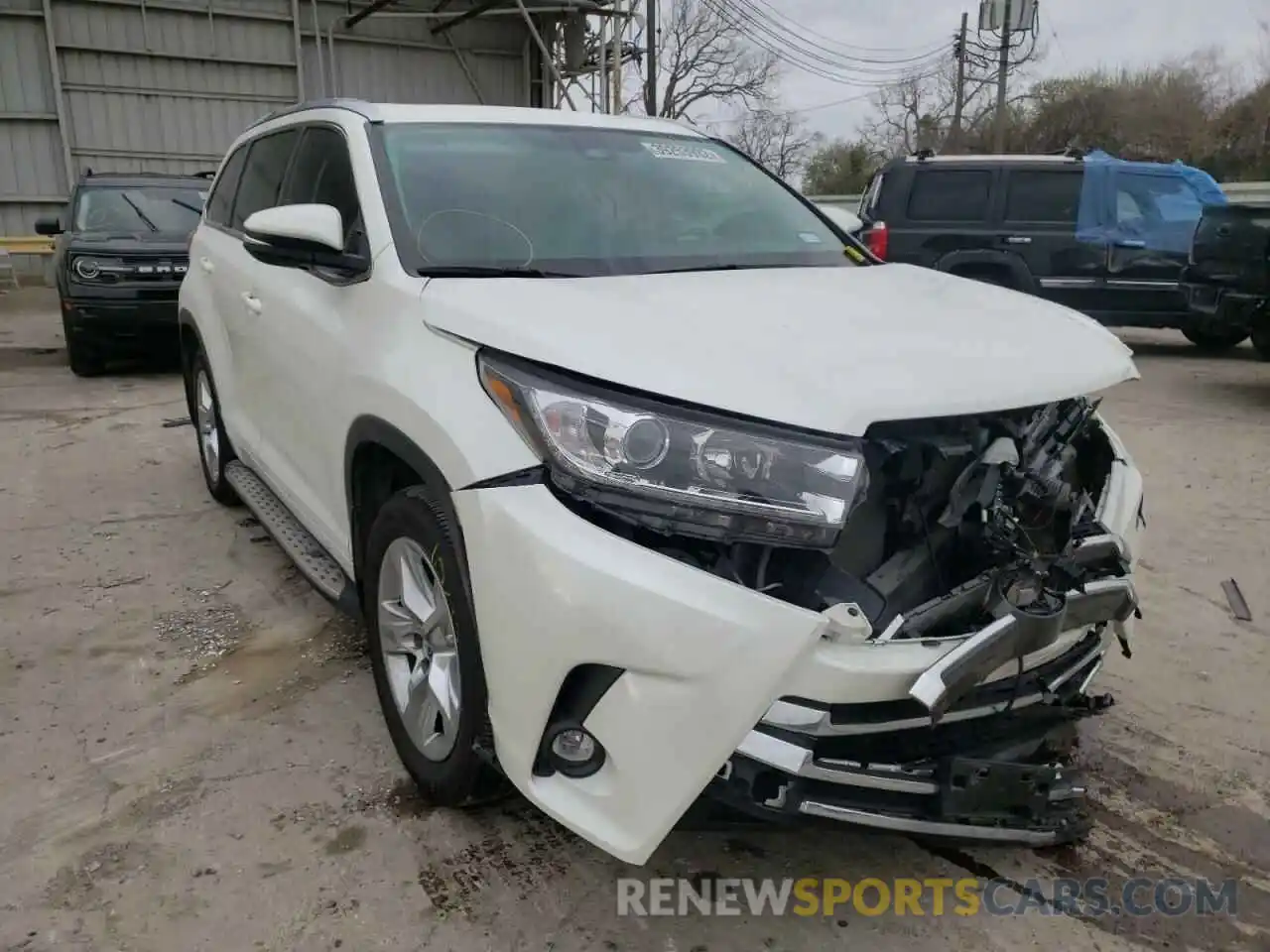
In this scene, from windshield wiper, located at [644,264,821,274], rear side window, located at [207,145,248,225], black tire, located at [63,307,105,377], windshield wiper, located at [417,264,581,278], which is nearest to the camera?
windshield wiper, located at [417,264,581,278]

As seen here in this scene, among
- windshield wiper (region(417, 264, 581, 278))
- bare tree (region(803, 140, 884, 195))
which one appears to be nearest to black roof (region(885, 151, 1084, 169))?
Answer: windshield wiper (region(417, 264, 581, 278))

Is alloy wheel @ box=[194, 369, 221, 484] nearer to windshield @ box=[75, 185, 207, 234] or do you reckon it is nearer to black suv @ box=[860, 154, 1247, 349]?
windshield @ box=[75, 185, 207, 234]

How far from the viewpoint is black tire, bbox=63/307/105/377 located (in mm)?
8969

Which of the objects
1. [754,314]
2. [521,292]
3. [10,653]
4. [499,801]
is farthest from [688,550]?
[10,653]

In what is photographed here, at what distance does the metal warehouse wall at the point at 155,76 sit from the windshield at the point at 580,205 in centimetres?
1657

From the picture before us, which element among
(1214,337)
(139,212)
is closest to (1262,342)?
(1214,337)

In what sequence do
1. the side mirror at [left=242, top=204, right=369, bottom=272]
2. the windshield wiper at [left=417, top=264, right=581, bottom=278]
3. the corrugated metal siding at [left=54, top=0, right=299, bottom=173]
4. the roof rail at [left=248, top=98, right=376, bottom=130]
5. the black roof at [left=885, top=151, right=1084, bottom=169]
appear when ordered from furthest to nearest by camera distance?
the corrugated metal siding at [left=54, top=0, right=299, bottom=173] < the black roof at [left=885, top=151, right=1084, bottom=169] < the roof rail at [left=248, top=98, right=376, bottom=130] < the side mirror at [left=242, top=204, right=369, bottom=272] < the windshield wiper at [left=417, top=264, right=581, bottom=278]

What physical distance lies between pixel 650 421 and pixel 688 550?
26 centimetres

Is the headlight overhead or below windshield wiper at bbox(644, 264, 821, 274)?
below

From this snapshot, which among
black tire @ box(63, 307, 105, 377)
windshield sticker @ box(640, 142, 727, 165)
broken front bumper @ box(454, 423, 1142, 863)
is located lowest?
black tire @ box(63, 307, 105, 377)

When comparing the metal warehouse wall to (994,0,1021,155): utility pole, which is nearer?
the metal warehouse wall

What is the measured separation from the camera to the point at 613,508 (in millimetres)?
1938

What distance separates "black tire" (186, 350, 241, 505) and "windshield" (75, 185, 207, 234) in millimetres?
4797

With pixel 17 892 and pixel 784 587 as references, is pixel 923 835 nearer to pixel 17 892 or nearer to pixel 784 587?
pixel 784 587
